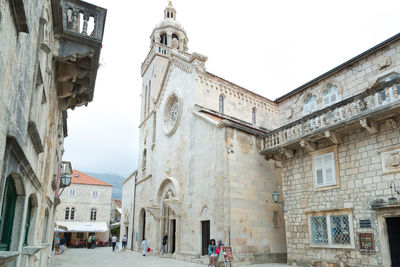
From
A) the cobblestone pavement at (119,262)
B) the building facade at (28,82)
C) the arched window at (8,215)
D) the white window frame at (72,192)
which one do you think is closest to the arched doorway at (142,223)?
the cobblestone pavement at (119,262)

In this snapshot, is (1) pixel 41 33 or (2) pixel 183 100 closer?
(1) pixel 41 33

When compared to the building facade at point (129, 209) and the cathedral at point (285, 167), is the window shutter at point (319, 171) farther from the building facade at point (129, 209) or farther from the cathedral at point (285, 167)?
the building facade at point (129, 209)

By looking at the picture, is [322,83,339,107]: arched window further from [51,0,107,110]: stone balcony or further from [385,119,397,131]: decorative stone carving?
[51,0,107,110]: stone balcony

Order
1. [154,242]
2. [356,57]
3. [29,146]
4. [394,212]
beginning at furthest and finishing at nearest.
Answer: [154,242], [356,57], [394,212], [29,146]

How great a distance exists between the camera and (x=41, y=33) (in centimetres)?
581

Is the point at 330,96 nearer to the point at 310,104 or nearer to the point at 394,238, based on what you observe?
the point at 310,104

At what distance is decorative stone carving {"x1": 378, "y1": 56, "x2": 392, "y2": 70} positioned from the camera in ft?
41.6

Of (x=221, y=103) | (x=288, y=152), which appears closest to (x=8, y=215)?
(x=288, y=152)

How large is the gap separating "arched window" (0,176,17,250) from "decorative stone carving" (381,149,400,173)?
11.4 meters

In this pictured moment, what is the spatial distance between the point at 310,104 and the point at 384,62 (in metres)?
4.02

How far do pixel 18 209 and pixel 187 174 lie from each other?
609 inches

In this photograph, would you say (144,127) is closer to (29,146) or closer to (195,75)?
(195,75)

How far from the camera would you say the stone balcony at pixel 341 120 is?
1104 centimetres

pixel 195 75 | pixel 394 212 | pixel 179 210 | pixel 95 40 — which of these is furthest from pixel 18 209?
pixel 195 75
